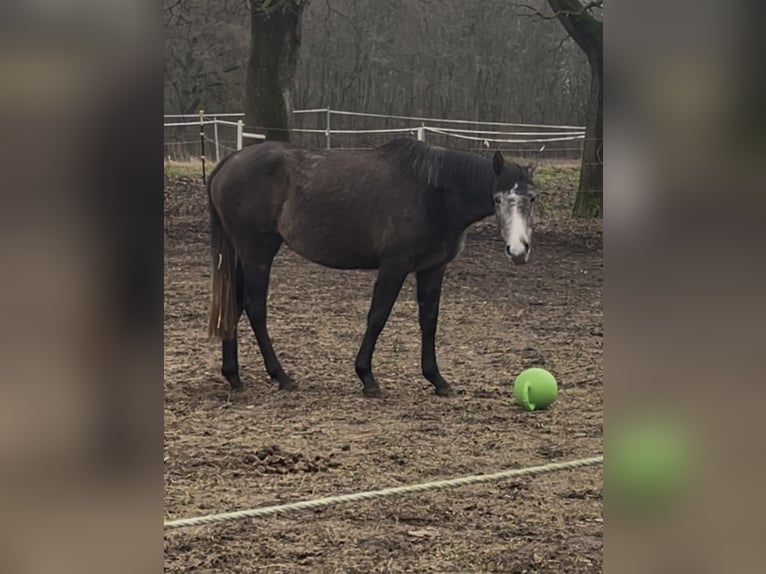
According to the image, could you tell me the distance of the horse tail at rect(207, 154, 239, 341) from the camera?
529 centimetres

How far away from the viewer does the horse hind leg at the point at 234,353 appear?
5.27m

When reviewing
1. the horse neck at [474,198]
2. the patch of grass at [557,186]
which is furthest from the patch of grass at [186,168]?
the horse neck at [474,198]

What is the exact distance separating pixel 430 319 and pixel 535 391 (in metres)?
0.69

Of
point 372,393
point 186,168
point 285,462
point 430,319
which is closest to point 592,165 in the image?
point 186,168

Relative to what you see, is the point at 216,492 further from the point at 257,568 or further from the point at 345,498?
the point at 257,568

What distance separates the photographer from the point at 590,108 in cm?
1005

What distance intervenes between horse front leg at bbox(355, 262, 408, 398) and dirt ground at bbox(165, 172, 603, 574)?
9cm

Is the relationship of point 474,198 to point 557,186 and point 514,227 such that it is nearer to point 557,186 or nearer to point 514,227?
point 514,227

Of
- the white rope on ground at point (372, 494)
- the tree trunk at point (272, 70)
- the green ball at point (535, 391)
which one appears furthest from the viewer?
the tree trunk at point (272, 70)

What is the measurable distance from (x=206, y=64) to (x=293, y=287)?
559 cm

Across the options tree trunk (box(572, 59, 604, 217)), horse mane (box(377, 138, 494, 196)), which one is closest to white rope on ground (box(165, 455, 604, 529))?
horse mane (box(377, 138, 494, 196))

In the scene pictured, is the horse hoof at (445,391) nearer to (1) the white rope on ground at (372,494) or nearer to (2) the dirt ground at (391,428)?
(2) the dirt ground at (391,428)
